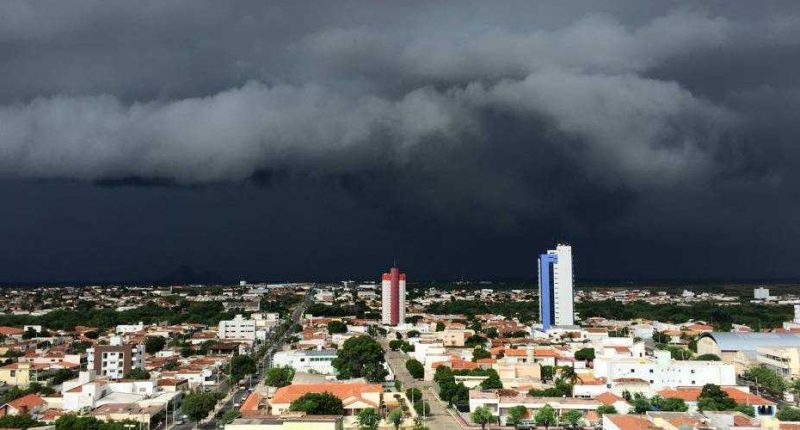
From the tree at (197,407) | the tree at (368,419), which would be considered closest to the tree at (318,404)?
the tree at (368,419)

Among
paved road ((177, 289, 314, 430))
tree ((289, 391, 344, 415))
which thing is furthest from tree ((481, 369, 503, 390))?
paved road ((177, 289, 314, 430))

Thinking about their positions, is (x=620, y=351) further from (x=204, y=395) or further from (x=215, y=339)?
(x=215, y=339)

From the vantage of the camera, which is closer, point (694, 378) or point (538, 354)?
point (694, 378)

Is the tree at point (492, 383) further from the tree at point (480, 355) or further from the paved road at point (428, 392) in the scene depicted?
the tree at point (480, 355)

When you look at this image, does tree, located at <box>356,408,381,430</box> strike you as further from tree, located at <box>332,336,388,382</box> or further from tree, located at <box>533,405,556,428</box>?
tree, located at <box>332,336,388,382</box>

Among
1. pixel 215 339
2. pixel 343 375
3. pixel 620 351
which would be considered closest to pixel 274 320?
pixel 215 339

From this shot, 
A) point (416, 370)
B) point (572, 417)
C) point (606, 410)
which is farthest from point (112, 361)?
point (606, 410)

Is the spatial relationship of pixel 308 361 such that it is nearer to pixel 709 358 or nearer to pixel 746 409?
pixel 709 358
